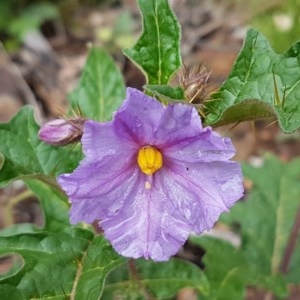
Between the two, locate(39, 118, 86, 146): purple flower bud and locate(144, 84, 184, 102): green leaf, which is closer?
locate(144, 84, 184, 102): green leaf

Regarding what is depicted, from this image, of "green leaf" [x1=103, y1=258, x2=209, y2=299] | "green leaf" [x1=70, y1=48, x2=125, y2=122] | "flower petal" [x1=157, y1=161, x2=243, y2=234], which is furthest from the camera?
"green leaf" [x1=70, y1=48, x2=125, y2=122]

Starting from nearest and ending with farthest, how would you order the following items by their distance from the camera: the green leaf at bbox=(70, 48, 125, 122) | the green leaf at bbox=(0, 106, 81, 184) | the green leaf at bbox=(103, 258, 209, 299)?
the green leaf at bbox=(0, 106, 81, 184) < the green leaf at bbox=(103, 258, 209, 299) < the green leaf at bbox=(70, 48, 125, 122)

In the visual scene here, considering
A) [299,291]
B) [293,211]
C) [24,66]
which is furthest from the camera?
[24,66]

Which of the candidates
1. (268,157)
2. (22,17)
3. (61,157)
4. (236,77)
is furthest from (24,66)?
(236,77)

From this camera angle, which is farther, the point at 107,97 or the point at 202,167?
the point at 107,97

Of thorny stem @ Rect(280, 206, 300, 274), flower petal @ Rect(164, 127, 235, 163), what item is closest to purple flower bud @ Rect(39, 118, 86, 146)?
flower petal @ Rect(164, 127, 235, 163)

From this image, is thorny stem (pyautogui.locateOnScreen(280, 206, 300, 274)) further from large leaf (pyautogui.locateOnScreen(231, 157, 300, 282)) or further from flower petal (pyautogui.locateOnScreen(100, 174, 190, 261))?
flower petal (pyautogui.locateOnScreen(100, 174, 190, 261))

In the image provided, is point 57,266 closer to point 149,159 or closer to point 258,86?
point 149,159

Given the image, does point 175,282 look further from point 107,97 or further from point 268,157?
point 268,157

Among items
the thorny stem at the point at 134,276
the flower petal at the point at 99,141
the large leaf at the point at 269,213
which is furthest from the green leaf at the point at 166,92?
the large leaf at the point at 269,213
